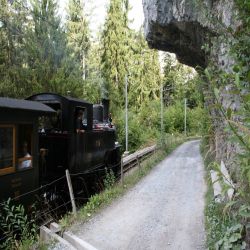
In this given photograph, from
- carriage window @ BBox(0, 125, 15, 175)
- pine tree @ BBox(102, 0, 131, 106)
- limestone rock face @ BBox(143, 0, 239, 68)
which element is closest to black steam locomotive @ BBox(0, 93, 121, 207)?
carriage window @ BBox(0, 125, 15, 175)

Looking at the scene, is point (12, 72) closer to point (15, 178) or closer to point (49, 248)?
point (15, 178)

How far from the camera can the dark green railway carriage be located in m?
7.44

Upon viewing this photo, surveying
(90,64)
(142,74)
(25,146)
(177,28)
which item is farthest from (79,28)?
(25,146)

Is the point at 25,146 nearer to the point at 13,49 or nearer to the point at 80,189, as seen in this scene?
the point at 80,189

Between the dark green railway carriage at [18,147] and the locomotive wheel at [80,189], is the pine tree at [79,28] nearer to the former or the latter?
the locomotive wheel at [80,189]

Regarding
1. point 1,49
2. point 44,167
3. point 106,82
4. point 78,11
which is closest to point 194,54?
point 44,167

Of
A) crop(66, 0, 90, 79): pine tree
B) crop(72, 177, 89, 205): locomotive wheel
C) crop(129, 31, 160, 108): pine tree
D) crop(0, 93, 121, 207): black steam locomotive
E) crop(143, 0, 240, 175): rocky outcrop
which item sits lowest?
crop(72, 177, 89, 205): locomotive wheel

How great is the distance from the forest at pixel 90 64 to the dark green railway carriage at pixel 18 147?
11272 mm

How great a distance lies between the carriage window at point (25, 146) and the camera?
8.10 meters

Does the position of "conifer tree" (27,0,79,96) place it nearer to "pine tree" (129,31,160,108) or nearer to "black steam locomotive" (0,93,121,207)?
"black steam locomotive" (0,93,121,207)

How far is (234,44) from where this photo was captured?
4227 mm

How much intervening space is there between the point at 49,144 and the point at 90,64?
1391 inches

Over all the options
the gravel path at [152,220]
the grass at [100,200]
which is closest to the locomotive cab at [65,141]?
the grass at [100,200]

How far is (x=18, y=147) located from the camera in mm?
8047
